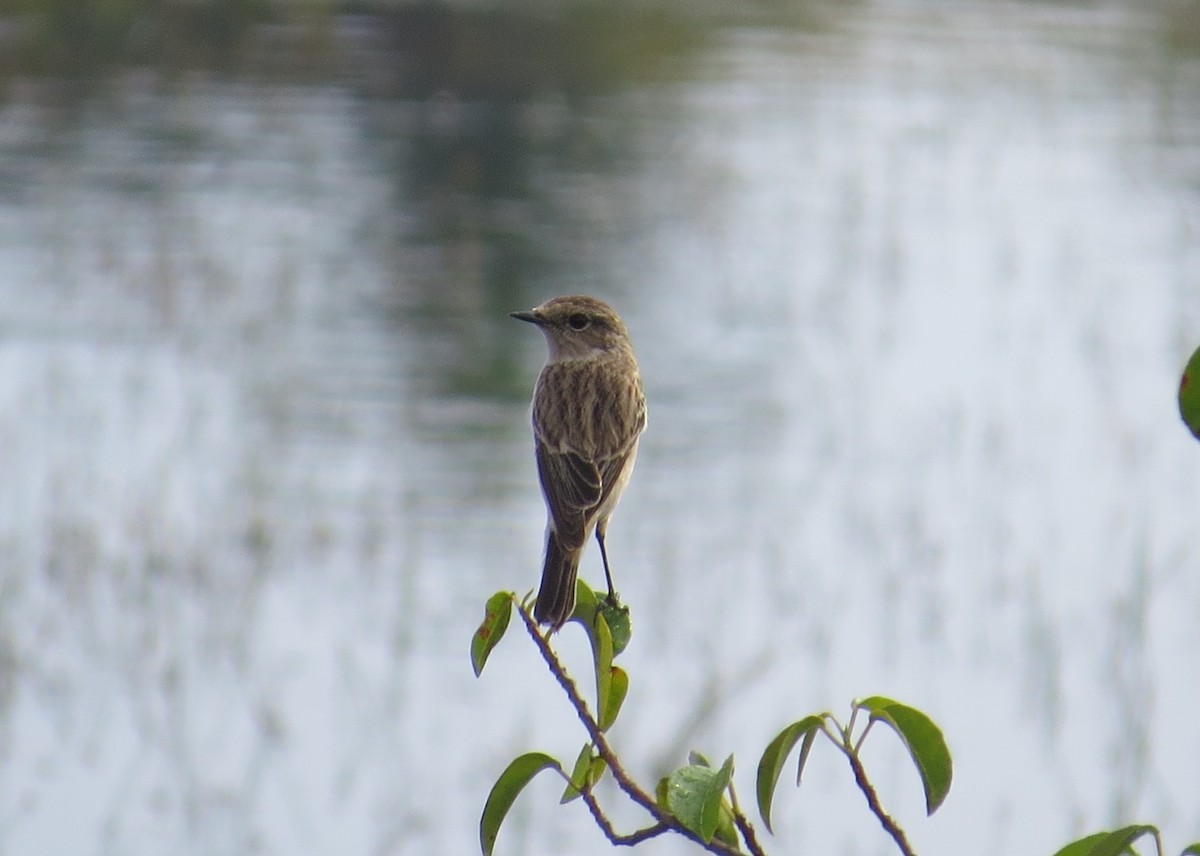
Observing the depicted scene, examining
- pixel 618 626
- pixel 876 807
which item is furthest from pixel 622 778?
pixel 618 626

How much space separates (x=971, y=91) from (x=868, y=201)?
565 cm

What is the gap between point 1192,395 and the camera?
2.19 metres

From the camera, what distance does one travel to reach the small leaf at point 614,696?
2.89 m

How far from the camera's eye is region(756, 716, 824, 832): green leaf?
8.32 ft

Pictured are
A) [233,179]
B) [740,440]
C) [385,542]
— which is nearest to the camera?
[385,542]

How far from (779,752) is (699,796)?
13 centimetres

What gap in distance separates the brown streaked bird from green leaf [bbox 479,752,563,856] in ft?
3.05

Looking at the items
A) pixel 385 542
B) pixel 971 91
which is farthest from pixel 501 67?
pixel 385 542

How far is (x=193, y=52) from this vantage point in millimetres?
23375

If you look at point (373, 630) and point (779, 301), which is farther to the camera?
point (779, 301)

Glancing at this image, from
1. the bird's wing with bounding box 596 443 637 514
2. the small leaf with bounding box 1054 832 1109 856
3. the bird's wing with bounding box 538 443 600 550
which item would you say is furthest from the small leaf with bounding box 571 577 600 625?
the small leaf with bounding box 1054 832 1109 856

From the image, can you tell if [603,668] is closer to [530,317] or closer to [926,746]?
[926,746]

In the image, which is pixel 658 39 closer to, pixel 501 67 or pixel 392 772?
pixel 501 67

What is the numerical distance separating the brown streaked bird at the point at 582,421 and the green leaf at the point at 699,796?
1.09m
